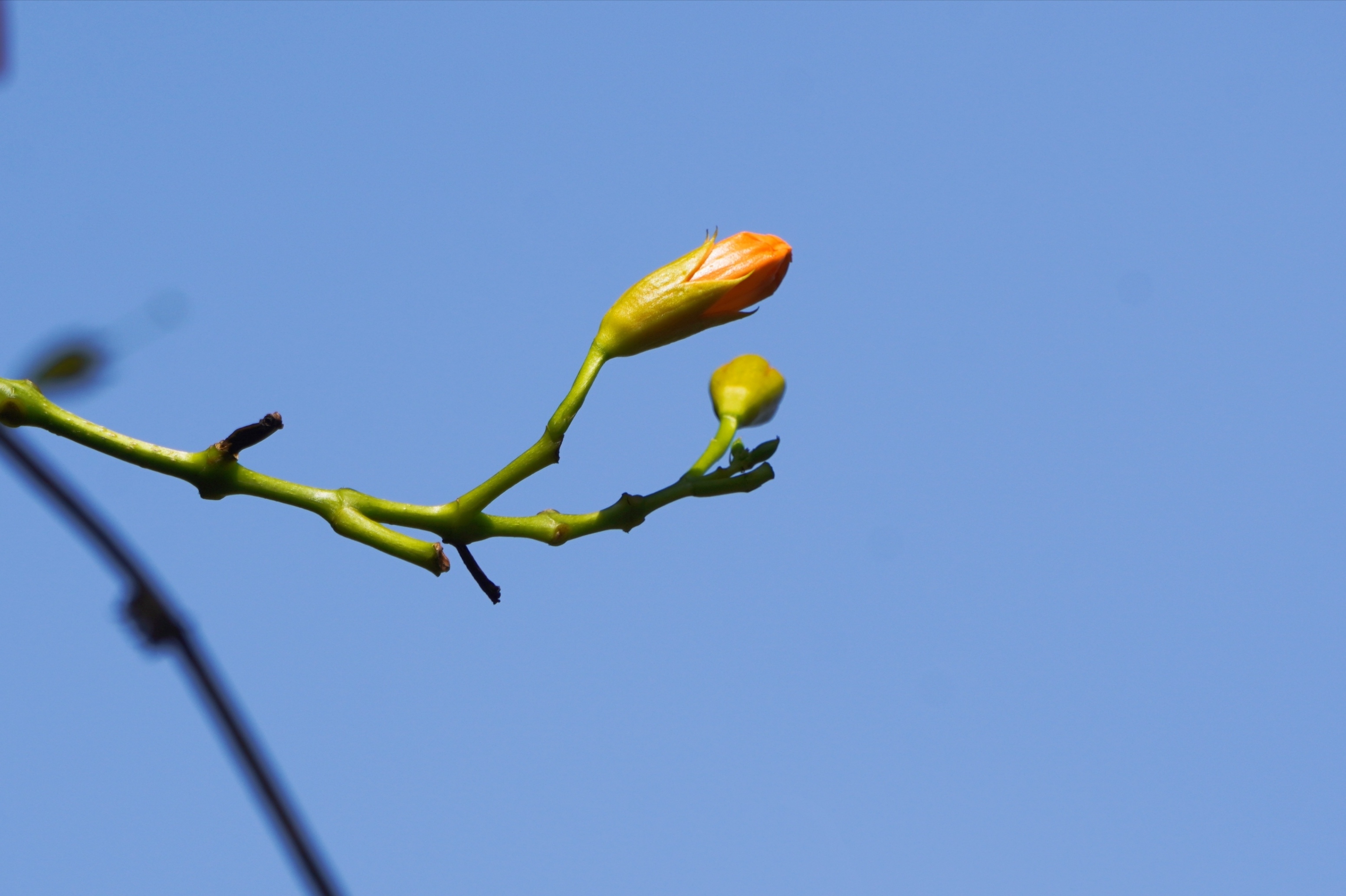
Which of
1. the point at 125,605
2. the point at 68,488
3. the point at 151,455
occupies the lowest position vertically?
the point at 125,605

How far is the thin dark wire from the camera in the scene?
70 centimetres

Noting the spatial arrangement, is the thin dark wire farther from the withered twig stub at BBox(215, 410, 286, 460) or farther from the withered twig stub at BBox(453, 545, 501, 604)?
the withered twig stub at BBox(453, 545, 501, 604)

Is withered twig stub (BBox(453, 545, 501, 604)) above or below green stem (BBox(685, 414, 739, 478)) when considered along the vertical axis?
below

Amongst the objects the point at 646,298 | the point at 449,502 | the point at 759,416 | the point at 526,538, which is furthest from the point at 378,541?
the point at 759,416

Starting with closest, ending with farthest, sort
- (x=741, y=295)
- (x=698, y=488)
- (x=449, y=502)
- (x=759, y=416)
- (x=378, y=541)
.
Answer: (x=378, y=541) < (x=449, y=502) < (x=698, y=488) < (x=741, y=295) < (x=759, y=416)

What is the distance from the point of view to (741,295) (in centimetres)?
208

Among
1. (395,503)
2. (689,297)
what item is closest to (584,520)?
(395,503)

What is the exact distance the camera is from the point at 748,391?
7.84ft

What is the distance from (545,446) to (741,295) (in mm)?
528

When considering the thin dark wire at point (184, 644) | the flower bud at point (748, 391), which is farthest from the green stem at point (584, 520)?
the thin dark wire at point (184, 644)

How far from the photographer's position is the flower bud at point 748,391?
2.38m

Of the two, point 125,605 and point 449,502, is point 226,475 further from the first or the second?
point 125,605

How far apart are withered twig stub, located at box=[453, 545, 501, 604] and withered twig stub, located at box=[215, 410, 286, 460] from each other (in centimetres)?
35

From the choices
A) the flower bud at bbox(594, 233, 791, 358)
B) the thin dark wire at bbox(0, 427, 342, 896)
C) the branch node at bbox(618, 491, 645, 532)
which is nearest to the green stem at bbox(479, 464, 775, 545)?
the branch node at bbox(618, 491, 645, 532)
